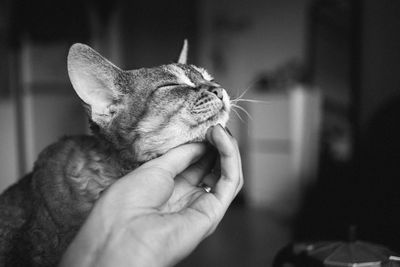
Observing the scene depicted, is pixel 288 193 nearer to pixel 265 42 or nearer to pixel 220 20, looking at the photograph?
pixel 265 42

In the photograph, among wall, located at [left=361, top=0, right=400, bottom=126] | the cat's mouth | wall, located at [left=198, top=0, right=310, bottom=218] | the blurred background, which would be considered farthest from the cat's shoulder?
wall, located at [left=198, top=0, right=310, bottom=218]

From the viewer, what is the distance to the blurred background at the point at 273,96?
2.32m

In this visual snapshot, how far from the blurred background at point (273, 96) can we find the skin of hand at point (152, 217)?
922 mm

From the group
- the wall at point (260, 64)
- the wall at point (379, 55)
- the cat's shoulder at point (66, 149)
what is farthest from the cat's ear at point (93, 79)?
the wall at point (260, 64)

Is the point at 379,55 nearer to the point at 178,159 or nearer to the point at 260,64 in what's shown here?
the point at 178,159

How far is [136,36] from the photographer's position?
4668mm

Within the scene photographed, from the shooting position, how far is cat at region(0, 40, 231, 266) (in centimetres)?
104

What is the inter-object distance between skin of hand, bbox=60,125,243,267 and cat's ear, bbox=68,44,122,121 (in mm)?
331

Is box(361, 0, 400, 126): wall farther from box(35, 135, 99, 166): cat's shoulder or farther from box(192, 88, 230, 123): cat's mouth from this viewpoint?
box(35, 135, 99, 166): cat's shoulder

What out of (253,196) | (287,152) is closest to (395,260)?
(287,152)

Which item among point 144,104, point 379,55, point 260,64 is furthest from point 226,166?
point 260,64

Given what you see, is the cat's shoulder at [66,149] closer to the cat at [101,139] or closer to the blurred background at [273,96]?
the cat at [101,139]

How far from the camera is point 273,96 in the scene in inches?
152

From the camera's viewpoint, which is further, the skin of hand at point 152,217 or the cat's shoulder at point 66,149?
the cat's shoulder at point 66,149
